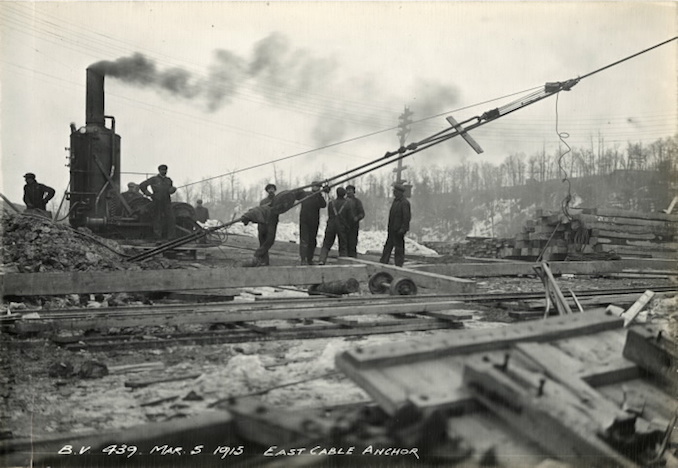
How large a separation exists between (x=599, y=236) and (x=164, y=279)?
1168 cm

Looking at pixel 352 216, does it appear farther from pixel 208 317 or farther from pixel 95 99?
pixel 95 99

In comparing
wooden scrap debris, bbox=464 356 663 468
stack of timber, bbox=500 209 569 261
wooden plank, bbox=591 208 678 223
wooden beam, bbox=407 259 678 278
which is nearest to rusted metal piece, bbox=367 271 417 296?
wooden beam, bbox=407 259 678 278

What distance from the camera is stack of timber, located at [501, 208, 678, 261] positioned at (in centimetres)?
1445

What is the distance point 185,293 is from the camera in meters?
7.11

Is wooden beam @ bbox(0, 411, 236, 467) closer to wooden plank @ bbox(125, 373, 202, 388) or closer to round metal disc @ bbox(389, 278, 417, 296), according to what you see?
wooden plank @ bbox(125, 373, 202, 388)

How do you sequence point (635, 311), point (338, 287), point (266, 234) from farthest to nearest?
1. point (266, 234)
2. point (338, 287)
3. point (635, 311)

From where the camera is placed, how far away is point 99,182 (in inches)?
556

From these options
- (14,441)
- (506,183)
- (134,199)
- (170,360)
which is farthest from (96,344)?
(506,183)

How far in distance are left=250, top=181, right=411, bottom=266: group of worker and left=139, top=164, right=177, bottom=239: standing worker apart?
3489 mm

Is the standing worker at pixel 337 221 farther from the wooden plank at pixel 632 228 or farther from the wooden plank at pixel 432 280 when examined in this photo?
the wooden plank at pixel 632 228

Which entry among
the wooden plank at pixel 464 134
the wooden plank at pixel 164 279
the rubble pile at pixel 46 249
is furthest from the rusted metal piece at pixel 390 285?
the rubble pile at pixel 46 249

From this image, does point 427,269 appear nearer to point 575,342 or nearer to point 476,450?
point 575,342

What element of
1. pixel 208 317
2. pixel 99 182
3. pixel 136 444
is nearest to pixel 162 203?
pixel 99 182

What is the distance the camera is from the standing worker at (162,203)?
13375mm
